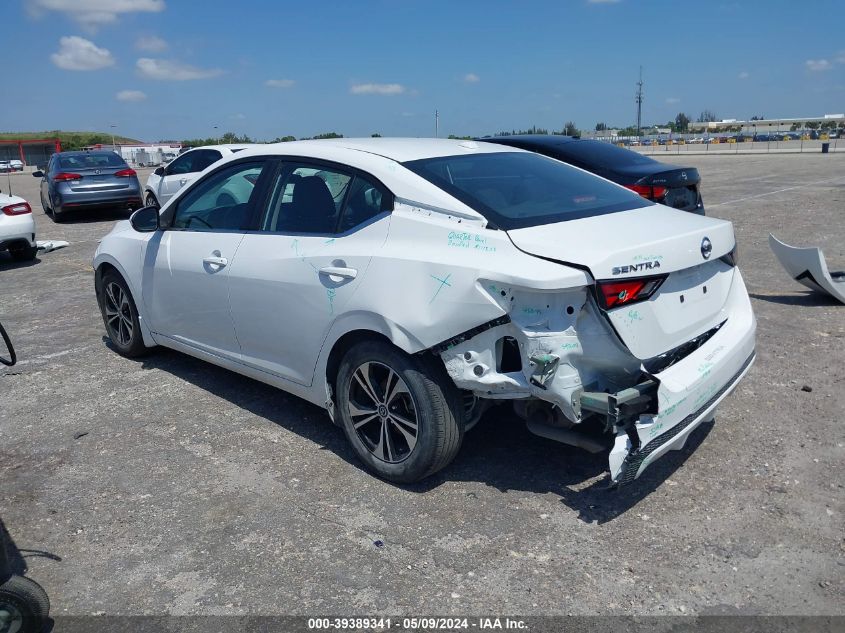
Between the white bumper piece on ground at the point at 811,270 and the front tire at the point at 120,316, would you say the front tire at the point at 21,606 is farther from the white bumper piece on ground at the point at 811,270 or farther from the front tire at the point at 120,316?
the white bumper piece on ground at the point at 811,270

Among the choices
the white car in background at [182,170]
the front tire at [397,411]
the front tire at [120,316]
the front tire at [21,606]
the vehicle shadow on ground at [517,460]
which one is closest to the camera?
the front tire at [21,606]

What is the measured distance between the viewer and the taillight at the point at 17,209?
33.5 ft

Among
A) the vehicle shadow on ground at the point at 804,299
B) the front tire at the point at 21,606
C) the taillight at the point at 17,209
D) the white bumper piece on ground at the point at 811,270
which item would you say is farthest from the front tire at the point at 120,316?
the white bumper piece on ground at the point at 811,270

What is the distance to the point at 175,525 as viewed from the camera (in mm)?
3523

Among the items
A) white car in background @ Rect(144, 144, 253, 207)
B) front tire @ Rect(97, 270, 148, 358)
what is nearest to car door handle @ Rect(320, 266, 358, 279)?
front tire @ Rect(97, 270, 148, 358)

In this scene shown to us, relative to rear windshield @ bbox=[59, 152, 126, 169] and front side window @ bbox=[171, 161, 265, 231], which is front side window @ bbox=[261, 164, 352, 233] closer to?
front side window @ bbox=[171, 161, 265, 231]

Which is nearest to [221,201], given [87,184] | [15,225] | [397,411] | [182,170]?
[397,411]

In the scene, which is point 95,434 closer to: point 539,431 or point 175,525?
point 175,525

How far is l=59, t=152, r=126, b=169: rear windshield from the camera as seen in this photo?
15992 mm

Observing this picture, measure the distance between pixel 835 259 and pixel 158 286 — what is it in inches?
322

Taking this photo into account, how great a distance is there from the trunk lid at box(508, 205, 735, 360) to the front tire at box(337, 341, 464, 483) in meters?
0.82

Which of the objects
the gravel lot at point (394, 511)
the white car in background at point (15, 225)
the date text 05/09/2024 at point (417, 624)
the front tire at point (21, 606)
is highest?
the white car in background at point (15, 225)

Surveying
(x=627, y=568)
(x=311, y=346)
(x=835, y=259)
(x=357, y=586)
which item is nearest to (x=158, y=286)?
(x=311, y=346)

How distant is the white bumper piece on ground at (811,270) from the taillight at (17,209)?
9701 millimetres
